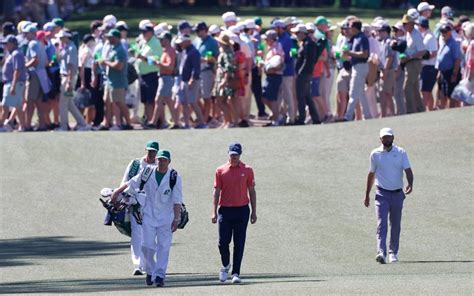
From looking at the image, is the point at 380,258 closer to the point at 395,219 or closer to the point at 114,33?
the point at 395,219

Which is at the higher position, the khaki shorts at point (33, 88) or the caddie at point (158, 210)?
the caddie at point (158, 210)

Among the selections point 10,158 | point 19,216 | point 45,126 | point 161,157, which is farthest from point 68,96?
point 161,157

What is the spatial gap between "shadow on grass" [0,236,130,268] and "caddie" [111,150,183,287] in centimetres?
254

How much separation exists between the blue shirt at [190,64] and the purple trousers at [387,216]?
10.2m

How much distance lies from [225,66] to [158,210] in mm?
12077

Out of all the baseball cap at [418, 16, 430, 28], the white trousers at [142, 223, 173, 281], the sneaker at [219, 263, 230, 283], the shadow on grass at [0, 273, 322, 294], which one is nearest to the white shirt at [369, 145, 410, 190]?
the shadow on grass at [0, 273, 322, 294]

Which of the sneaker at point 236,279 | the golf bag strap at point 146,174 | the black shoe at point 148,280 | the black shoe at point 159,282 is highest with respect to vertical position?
the golf bag strap at point 146,174

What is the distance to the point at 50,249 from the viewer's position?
2003cm

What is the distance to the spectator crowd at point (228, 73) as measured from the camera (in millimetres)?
28688

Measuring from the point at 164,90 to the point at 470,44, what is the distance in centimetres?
587

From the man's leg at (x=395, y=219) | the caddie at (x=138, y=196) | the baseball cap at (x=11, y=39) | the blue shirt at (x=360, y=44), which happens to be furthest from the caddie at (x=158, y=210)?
the baseball cap at (x=11, y=39)

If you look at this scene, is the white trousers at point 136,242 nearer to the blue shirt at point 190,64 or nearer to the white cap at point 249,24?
the blue shirt at point 190,64

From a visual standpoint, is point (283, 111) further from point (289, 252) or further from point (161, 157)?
point (161, 157)

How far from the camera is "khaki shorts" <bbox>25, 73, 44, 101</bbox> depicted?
29.5 meters
